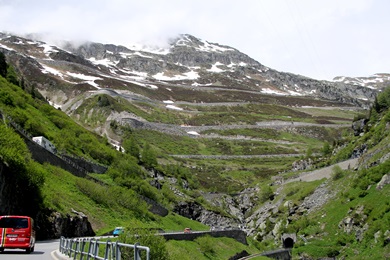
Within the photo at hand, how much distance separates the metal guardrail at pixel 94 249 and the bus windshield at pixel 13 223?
2.17 m

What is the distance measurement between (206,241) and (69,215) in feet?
47.4

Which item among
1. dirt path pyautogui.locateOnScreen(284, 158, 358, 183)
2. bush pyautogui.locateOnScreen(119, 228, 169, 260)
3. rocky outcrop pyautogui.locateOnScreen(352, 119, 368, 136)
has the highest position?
rocky outcrop pyautogui.locateOnScreen(352, 119, 368, 136)

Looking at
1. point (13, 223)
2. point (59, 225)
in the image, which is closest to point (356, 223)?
point (59, 225)

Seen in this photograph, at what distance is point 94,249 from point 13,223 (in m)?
9.04

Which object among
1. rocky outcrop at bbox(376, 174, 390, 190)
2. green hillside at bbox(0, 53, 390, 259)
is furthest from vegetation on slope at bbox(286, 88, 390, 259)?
rocky outcrop at bbox(376, 174, 390, 190)

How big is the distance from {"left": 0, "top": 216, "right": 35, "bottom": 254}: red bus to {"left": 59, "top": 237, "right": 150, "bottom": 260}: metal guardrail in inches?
72.2

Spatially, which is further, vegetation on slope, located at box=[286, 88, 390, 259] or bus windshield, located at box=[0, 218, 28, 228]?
vegetation on slope, located at box=[286, 88, 390, 259]

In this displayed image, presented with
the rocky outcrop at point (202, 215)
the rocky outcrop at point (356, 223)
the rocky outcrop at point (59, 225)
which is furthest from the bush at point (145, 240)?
the rocky outcrop at point (202, 215)

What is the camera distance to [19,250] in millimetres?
23484

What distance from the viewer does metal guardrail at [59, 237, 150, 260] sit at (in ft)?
33.3

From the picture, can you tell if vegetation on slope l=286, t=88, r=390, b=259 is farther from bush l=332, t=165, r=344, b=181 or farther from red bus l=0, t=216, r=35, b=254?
red bus l=0, t=216, r=35, b=254

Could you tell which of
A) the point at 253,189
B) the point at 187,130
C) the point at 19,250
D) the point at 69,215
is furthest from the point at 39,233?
the point at 187,130

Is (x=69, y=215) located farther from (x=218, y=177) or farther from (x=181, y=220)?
(x=218, y=177)

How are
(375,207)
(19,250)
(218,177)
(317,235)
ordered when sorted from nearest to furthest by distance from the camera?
(19,250)
(375,207)
(317,235)
(218,177)
